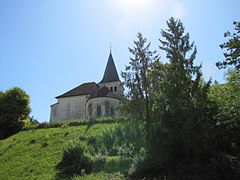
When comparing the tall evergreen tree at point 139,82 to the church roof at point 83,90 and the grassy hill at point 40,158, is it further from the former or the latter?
the church roof at point 83,90

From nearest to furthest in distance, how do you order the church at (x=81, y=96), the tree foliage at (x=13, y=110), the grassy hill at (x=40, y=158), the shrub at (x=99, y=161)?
the grassy hill at (x=40, y=158) < the shrub at (x=99, y=161) < the tree foliage at (x=13, y=110) < the church at (x=81, y=96)

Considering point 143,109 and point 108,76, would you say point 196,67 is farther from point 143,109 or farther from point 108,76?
point 108,76

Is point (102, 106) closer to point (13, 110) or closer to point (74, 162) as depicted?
point (13, 110)

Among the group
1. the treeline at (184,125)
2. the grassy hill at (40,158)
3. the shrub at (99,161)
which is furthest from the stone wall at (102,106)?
the treeline at (184,125)

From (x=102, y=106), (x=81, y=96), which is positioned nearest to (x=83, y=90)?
(x=81, y=96)

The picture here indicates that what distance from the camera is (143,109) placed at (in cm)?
1627

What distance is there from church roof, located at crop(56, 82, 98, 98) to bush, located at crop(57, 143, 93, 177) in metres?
30.6

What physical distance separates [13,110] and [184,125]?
30.3 meters

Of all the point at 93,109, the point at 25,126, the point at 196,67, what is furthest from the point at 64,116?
the point at 196,67

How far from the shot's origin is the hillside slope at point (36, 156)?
1801cm

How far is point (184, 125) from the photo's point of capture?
1328 cm

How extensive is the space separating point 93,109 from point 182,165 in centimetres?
3094

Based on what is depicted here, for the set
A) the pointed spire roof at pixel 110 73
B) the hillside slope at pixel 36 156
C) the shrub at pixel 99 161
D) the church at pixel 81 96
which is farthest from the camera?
the pointed spire roof at pixel 110 73

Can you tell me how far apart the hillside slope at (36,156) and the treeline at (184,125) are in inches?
103
